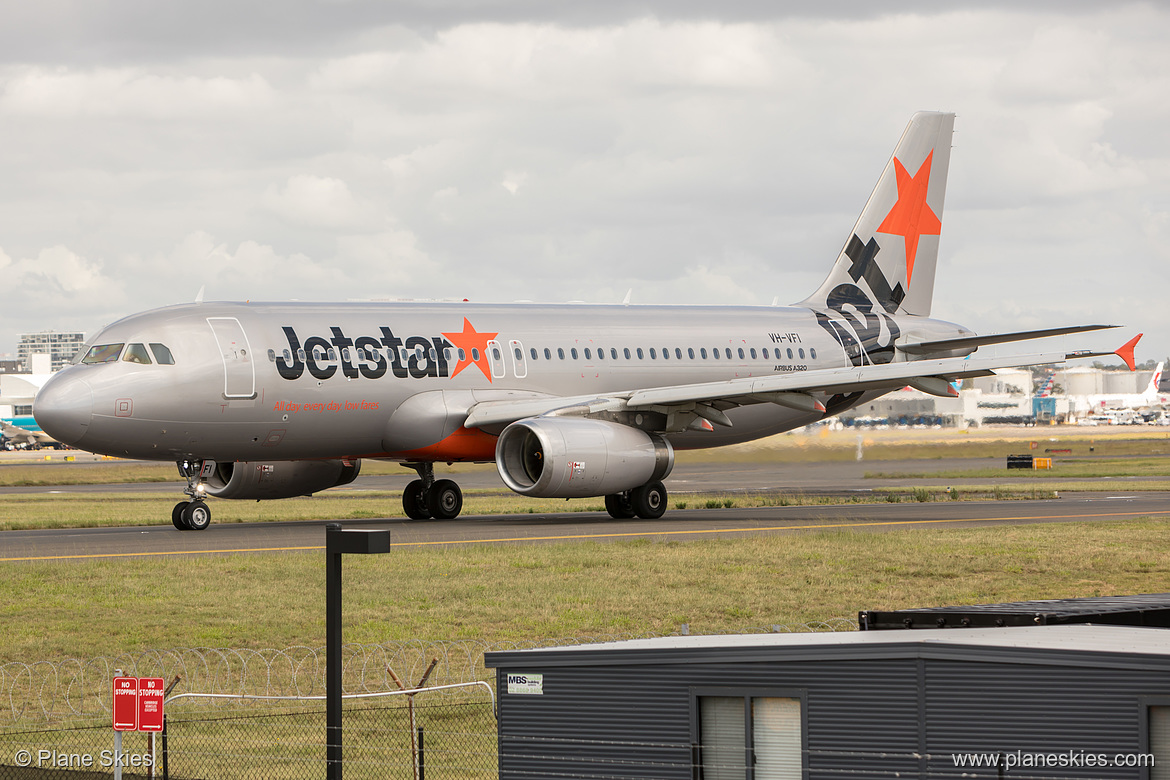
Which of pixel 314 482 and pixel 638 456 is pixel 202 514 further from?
pixel 638 456

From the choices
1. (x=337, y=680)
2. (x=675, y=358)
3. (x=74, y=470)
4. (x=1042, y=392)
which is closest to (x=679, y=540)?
(x=675, y=358)

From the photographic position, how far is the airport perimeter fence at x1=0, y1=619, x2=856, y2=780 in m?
16.4

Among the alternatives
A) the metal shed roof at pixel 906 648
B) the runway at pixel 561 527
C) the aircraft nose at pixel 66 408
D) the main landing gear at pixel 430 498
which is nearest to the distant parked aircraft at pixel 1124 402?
the runway at pixel 561 527

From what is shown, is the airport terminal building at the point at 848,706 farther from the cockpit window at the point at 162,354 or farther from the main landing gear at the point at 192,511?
the main landing gear at the point at 192,511

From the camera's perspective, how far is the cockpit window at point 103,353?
3228 cm

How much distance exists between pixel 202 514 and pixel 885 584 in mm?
16172

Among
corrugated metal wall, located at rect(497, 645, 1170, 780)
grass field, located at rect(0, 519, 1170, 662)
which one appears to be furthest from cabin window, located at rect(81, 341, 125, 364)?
corrugated metal wall, located at rect(497, 645, 1170, 780)

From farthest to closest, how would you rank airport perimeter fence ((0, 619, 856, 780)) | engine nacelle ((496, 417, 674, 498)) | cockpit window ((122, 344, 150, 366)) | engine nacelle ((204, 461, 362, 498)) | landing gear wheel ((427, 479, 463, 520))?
1. landing gear wheel ((427, 479, 463, 520))
2. engine nacelle ((204, 461, 362, 498))
3. engine nacelle ((496, 417, 674, 498))
4. cockpit window ((122, 344, 150, 366))
5. airport perimeter fence ((0, 619, 856, 780))

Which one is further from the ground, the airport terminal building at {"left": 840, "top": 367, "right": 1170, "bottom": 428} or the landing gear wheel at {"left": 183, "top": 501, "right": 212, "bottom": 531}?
the airport terminal building at {"left": 840, "top": 367, "right": 1170, "bottom": 428}

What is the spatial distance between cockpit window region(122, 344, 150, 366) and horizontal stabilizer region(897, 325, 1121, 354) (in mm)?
22226

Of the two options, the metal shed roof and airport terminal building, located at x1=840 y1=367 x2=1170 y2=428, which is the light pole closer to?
the metal shed roof

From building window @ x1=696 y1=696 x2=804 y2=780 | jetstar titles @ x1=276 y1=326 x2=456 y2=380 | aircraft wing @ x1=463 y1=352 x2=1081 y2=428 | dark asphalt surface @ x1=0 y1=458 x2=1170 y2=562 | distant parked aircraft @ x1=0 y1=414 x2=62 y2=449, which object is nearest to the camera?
building window @ x1=696 y1=696 x2=804 y2=780

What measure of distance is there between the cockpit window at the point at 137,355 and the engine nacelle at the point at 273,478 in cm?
512

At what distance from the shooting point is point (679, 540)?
31984 mm
